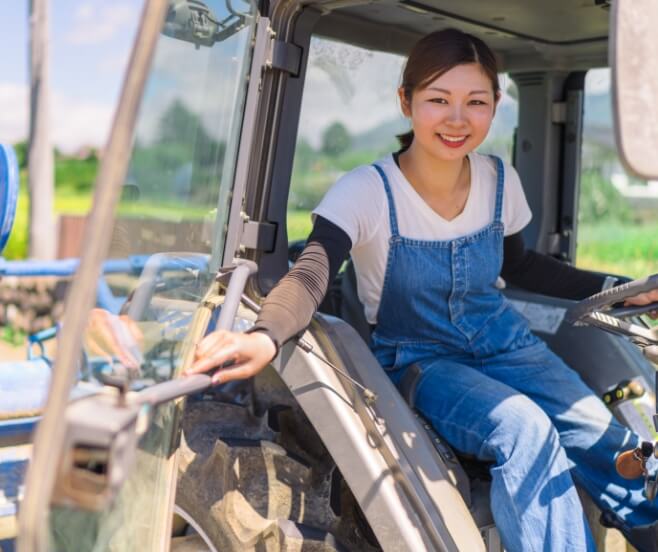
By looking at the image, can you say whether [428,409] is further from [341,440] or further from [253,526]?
[253,526]

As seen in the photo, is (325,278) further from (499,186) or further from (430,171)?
(499,186)

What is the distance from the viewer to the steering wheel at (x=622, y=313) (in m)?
→ 1.79

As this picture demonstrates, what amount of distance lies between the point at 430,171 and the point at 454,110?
0.17 m

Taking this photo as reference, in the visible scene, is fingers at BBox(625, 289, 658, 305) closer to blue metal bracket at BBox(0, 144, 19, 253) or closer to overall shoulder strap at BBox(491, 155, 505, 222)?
overall shoulder strap at BBox(491, 155, 505, 222)

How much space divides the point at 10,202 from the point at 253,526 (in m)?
1.72

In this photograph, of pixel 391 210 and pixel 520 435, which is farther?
pixel 391 210

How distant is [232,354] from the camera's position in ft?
4.99

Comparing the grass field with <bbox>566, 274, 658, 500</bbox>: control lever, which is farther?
the grass field

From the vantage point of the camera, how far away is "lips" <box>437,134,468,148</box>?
80.7 inches

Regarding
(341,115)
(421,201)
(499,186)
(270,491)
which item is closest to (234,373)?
(270,491)

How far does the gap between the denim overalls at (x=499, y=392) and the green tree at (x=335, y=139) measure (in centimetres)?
75

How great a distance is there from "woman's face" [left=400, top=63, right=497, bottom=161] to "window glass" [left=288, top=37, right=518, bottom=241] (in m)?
0.43

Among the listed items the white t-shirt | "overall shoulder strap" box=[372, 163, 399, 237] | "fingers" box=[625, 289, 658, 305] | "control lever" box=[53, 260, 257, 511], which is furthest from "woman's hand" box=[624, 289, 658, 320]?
"control lever" box=[53, 260, 257, 511]

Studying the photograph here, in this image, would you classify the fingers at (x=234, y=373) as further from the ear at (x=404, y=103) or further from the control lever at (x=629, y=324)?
the ear at (x=404, y=103)
